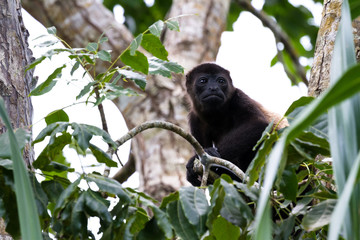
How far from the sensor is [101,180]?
6.08 feet

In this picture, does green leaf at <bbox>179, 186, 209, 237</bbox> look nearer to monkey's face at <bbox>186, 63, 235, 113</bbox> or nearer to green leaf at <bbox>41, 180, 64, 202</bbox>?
green leaf at <bbox>41, 180, 64, 202</bbox>

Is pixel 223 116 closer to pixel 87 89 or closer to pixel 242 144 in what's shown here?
pixel 242 144

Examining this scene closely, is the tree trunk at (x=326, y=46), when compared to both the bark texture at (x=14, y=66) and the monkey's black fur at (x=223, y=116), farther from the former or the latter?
the bark texture at (x=14, y=66)

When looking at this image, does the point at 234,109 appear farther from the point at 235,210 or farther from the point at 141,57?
the point at 235,210

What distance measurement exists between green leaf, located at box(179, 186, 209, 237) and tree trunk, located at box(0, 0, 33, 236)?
1.12m

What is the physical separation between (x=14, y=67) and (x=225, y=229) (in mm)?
1420

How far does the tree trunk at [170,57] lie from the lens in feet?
17.8

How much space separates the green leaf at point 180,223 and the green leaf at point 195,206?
0.10 feet

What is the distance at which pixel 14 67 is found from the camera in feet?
8.82

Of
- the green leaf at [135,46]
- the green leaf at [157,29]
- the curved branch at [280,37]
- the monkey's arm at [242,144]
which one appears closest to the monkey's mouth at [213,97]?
the monkey's arm at [242,144]

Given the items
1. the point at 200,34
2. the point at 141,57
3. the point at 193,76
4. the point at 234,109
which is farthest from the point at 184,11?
the point at 141,57

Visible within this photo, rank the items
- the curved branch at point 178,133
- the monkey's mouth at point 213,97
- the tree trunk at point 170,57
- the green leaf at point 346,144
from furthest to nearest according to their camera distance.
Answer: the tree trunk at point 170,57 → the monkey's mouth at point 213,97 → the curved branch at point 178,133 → the green leaf at point 346,144

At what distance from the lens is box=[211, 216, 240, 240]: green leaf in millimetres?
1923

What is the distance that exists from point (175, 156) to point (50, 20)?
2.38 meters
